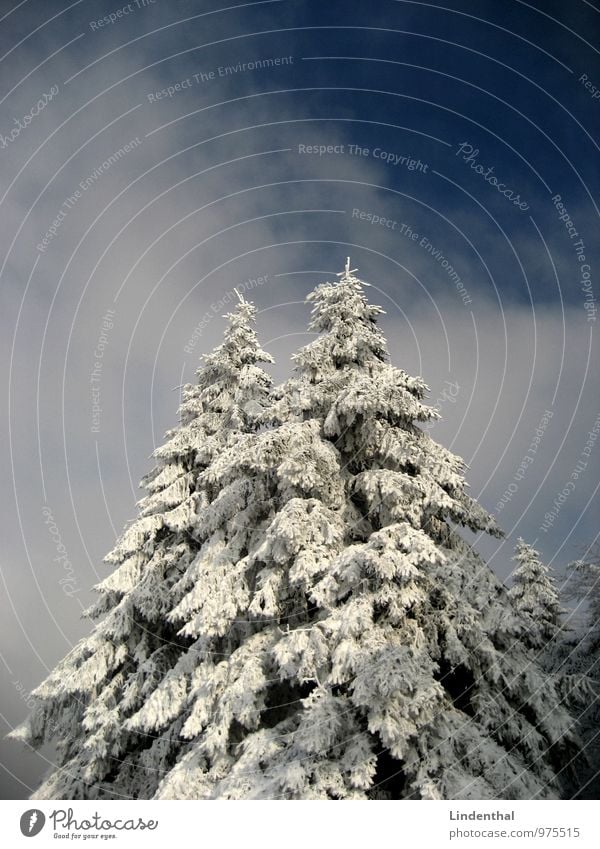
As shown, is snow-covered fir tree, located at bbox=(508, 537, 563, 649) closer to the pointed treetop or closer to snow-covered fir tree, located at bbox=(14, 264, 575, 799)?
snow-covered fir tree, located at bbox=(14, 264, 575, 799)

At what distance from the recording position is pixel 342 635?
8414 mm

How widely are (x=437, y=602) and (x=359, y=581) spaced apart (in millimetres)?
1957

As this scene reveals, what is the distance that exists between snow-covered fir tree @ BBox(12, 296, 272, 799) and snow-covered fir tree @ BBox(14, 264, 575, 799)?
0.12m

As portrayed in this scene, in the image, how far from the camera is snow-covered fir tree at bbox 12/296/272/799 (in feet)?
Answer: 40.7

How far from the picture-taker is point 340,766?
8.05 meters

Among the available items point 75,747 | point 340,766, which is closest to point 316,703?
point 340,766
